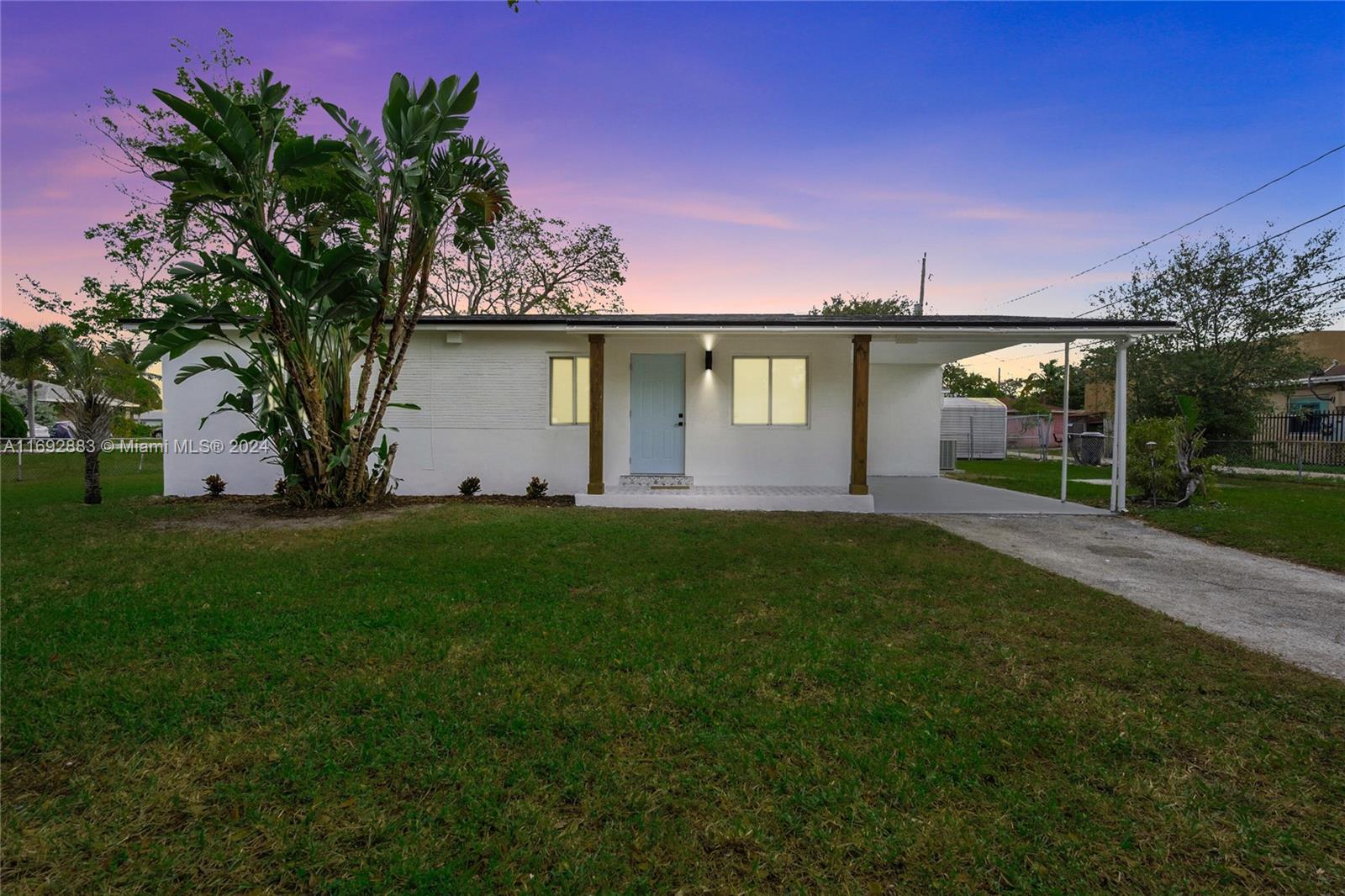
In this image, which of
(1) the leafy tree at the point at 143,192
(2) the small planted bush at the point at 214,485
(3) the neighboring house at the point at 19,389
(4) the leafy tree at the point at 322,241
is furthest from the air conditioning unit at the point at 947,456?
(3) the neighboring house at the point at 19,389

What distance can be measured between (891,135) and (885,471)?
23.9ft

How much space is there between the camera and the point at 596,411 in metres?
9.18

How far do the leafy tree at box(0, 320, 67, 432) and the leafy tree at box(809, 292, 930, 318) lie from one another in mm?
32535

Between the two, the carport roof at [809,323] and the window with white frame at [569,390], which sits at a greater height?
the carport roof at [809,323]

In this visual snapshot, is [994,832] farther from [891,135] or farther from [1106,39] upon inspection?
[1106,39]

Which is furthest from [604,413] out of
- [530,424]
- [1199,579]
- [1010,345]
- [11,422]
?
[11,422]

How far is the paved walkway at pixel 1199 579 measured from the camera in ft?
12.5

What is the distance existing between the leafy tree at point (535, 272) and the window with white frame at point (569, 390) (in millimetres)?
14793

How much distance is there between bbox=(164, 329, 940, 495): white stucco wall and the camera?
9789 mm

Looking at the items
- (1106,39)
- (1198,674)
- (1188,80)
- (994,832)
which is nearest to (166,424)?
(994,832)

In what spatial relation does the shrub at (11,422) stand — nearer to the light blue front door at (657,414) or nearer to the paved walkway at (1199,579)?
the light blue front door at (657,414)

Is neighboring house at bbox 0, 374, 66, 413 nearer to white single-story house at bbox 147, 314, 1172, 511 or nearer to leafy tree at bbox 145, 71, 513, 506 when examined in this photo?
white single-story house at bbox 147, 314, 1172, 511

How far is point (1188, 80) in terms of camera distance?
11.9 metres

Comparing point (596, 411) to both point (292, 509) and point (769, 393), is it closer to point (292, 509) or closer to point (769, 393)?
point (769, 393)
